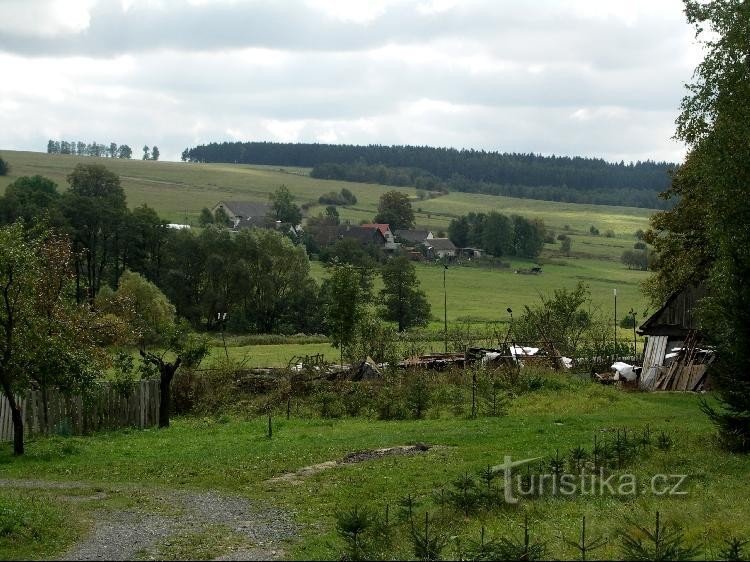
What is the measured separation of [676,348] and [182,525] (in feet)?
89.6

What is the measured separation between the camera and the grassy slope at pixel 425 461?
15173 mm

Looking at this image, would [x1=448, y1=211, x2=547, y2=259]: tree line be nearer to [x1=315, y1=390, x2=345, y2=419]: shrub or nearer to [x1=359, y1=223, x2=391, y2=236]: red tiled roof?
[x1=359, y1=223, x2=391, y2=236]: red tiled roof

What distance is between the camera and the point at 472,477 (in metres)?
18.5

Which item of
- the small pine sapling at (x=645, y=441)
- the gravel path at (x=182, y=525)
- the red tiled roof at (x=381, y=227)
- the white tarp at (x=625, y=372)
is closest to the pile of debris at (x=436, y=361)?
the white tarp at (x=625, y=372)

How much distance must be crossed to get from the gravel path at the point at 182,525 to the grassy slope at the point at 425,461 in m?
0.51

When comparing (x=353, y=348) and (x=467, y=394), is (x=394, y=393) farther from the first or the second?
(x=353, y=348)

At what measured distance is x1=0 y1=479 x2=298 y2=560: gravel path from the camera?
13.6 metres

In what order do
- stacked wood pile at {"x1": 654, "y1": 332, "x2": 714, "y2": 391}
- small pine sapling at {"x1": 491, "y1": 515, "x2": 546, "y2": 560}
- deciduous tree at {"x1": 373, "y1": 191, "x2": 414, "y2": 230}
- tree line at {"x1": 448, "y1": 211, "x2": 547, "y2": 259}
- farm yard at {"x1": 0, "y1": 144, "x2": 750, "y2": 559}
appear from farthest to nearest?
1. deciduous tree at {"x1": 373, "y1": 191, "x2": 414, "y2": 230}
2. tree line at {"x1": 448, "y1": 211, "x2": 547, "y2": 259}
3. stacked wood pile at {"x1": 654, "y1": 332, "x2": 714, "y2": 391}
4. farm yard at {"x1": 0, "y1": 144, "x2": 750, "y2": 559}
5. small pine sapling at {"x1": 491, "y1": 515, "x2": 546, "y2": 560}

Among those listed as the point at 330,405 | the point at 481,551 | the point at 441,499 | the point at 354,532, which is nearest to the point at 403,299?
the point at 330,405

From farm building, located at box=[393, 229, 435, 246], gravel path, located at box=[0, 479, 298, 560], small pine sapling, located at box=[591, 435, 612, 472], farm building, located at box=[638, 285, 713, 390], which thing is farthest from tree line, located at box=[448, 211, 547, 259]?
gravel path, located at box=[0, 479, 298, 560]

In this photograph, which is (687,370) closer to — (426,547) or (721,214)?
(721,214)

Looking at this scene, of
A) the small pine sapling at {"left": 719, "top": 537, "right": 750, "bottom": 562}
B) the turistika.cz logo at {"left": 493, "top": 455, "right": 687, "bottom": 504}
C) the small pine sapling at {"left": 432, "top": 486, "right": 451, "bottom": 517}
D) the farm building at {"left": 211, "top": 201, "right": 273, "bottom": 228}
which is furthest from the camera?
the farm building at {"left": 211, "top": 201, "right": 273, "bottom": 228}

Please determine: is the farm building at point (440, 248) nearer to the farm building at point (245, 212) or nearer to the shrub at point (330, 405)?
the farm building at point (245, 212)

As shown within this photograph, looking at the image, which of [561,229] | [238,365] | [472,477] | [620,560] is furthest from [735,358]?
[561,229]
